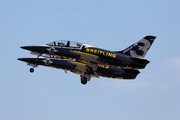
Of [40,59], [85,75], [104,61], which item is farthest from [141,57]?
[40,59]

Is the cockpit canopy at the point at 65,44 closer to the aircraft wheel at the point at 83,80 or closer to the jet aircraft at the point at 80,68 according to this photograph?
the jet aircraft at the point at 80,68

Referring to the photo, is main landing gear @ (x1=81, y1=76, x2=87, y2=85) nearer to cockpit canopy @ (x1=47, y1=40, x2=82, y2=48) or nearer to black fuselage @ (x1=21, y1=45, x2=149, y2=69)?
black fuselage @ (x1=21, y1=45, x2=149, y2=69)

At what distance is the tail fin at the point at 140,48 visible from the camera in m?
43.8

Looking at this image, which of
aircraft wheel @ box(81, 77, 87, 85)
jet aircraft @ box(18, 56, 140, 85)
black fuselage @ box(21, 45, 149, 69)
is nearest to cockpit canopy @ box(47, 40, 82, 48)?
black fuselage @ box(21, 45, 149, 69)

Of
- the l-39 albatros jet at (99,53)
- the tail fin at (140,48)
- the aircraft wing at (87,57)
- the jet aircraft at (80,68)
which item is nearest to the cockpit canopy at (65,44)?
the l-39 albatros jet at (99,53)

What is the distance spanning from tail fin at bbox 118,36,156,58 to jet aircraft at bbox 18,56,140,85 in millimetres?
5542

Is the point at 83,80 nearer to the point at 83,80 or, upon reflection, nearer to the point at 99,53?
the point at 83,80

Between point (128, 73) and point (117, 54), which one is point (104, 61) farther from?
point (128, 73)

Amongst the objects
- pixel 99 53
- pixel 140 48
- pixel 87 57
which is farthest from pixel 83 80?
pixel 140 48

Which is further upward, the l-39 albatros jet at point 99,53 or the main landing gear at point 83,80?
the l-39 albatros jet at point 99,53

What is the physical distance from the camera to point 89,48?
43344mm

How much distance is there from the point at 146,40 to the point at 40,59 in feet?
48.0

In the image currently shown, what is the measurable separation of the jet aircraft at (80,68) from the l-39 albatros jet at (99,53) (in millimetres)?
2181

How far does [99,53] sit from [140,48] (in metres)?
5.23
